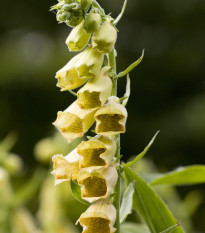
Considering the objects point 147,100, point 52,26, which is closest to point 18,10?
point 52,26

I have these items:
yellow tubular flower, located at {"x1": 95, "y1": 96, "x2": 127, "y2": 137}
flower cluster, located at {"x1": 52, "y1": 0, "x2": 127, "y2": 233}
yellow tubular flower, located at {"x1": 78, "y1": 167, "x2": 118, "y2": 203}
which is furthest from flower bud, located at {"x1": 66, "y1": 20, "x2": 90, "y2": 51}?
yellow tubular flower, located at {"x1": 78, "y1": 167, "x2": 118, "y2": 203}

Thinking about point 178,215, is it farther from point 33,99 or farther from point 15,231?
point 33,99

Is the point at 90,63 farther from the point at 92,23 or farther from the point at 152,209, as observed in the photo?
the point at 152,209

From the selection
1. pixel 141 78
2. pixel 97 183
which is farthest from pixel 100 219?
pixel 141 78

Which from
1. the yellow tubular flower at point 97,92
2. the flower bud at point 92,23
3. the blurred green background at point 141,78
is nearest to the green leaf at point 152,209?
the yellow tubular flower at point 97,92

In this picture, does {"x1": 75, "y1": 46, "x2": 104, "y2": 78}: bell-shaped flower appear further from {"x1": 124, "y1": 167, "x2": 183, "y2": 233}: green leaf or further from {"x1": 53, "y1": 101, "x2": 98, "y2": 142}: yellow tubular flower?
{"x1": 124, "y1": 167, "x2": 183, "y2": 233}: green leaf

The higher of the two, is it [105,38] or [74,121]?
[105,38]

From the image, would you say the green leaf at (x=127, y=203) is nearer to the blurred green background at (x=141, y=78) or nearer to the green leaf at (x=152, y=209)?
the green leaf at (x=152, y=209)
